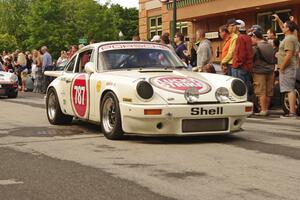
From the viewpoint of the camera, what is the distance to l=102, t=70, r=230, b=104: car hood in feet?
24.8

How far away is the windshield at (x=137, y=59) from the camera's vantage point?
8.83 metres

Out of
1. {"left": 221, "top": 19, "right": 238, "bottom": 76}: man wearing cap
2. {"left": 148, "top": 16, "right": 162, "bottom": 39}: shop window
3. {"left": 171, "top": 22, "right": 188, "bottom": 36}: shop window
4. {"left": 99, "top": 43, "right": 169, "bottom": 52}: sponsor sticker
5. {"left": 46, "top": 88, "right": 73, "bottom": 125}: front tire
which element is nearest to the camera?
{"left": 99, "top": 43, "right": 169, "bottom": 52}: sponsor sticker

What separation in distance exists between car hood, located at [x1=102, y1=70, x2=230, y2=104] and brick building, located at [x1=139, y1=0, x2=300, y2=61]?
13.7 m

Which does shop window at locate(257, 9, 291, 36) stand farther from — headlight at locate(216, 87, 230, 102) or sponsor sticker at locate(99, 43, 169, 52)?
headlight at locate(216, 87, 230, 102)

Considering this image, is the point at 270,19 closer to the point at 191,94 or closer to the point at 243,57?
the point at 243,57

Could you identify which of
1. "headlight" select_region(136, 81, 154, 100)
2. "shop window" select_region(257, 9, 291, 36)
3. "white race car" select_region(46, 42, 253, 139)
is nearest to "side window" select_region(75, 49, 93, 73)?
"white race car" select_region(46, 42, 253, 139)

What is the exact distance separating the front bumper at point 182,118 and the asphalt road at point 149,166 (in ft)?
0.67

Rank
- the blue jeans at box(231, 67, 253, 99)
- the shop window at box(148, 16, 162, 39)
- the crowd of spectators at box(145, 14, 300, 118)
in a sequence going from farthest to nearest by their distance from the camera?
the shop window at box(148, 16, 162, 39) → the blue jeans at box(231, 67, 253, 99) → the crowd of spectators at box(145, 14, 300, 118)

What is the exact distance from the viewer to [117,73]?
8398mm

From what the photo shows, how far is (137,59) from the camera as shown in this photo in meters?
8.89

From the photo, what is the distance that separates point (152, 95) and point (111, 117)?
92 cm

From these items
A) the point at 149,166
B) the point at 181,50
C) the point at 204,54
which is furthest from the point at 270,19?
the point at 149,166

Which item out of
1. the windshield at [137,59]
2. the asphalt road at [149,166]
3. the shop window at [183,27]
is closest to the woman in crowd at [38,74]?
the shop window at [183,27]

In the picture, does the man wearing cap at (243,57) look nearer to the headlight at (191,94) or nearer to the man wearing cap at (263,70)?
the man wearing cap at (263,70)
